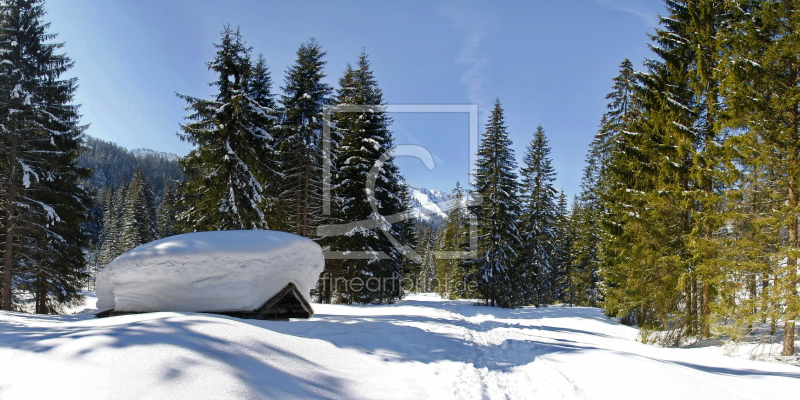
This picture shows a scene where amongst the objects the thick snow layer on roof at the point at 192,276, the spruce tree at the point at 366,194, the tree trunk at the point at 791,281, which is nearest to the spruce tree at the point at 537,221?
the spruce tree at the point at 366,194

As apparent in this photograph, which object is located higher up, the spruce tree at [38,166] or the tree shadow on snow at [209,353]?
the spruce tree at [38,166]

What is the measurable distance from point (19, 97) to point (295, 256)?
14637mm

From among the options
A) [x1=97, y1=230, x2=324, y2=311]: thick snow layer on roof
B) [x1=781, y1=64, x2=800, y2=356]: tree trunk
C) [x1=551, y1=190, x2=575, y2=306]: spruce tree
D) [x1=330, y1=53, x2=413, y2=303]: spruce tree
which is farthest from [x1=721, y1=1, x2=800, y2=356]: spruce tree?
[x1=551, y1=190, x2=575, y2=306]: spruce tree

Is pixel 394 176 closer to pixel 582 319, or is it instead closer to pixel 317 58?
pixel 317 58

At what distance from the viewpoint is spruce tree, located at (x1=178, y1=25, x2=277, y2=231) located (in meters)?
16.4

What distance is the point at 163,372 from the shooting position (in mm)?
3838

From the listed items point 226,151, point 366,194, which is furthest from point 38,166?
point 366,194

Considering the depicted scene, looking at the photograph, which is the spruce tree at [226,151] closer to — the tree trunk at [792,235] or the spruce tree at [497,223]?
the spruce tree at [497,223]

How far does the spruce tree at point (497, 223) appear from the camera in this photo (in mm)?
24516

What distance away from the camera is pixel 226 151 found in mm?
16438

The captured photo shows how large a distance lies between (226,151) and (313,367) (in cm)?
1392

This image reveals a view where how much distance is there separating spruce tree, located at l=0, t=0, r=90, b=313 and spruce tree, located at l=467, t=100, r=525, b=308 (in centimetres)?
2277

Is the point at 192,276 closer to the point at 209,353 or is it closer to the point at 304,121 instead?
the point at 209,353

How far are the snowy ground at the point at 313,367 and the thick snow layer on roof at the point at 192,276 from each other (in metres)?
1.33
